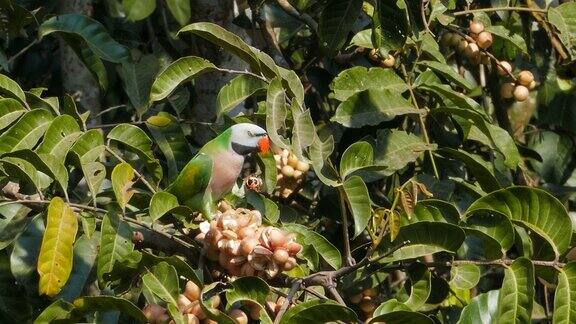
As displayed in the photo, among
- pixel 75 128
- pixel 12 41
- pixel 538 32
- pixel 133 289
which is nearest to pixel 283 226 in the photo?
pixel 133 289

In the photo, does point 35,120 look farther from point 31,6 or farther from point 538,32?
point 538,32

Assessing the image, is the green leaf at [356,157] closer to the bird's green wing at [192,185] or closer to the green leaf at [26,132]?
the bird's green wing at [192,185]

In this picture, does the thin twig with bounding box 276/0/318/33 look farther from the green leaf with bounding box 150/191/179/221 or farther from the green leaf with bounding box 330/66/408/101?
the green leaf with bounding box 150/191/179/221

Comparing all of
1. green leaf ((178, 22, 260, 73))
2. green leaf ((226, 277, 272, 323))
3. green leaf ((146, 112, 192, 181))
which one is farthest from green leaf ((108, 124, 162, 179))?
green leaf ((226, 277, 272, 323))

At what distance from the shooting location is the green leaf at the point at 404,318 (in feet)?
4.29

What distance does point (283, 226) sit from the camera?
66.7 inches

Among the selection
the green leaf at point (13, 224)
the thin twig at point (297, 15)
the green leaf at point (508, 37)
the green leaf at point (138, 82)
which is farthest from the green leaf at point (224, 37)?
the green leaf at point (508, 37)

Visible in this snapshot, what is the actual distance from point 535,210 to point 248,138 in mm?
821

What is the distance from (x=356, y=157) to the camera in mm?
1639

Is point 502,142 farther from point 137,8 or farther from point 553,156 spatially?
point 137,8

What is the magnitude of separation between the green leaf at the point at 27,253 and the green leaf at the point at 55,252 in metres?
0.13

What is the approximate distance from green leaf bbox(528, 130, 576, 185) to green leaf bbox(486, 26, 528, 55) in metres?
0.39

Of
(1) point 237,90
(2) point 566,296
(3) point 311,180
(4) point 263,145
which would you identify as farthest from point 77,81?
(2) point 566,296

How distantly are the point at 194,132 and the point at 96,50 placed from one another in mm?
562
